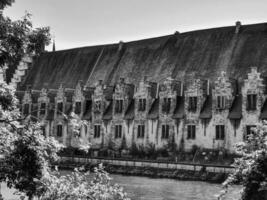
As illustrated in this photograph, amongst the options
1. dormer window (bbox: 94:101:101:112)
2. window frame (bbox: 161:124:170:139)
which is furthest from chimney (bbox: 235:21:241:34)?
dormer window (bbox: 94:101:101:112)

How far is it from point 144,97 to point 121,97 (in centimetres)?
373

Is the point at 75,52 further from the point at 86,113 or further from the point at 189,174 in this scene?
the point at 189,174

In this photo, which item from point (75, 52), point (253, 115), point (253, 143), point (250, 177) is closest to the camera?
point (250, 177)

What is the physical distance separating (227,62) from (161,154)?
1400 centimetres

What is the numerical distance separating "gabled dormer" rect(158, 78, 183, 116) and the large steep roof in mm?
3064

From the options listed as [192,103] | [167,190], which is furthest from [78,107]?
[167,190]

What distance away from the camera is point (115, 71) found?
214 ft

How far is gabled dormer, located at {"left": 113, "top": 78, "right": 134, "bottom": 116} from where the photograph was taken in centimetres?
5547

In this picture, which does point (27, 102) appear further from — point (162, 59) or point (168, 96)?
point (168, 96)

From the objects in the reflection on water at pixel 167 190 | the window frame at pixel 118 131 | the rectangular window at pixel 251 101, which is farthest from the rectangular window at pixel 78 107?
the rectangular window at pixel 251 101

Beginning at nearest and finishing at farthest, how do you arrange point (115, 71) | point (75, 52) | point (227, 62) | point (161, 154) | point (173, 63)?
point (161, 154), point (227, 62), point (173, 63), point (115, 71), point (75, 52)

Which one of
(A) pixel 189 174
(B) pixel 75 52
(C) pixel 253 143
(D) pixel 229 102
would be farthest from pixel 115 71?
(C) pixel 253 143

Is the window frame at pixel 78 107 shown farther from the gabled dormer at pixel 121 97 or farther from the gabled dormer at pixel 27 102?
the gabled dormer at pixel 27 102

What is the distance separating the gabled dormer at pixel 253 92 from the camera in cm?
4338
